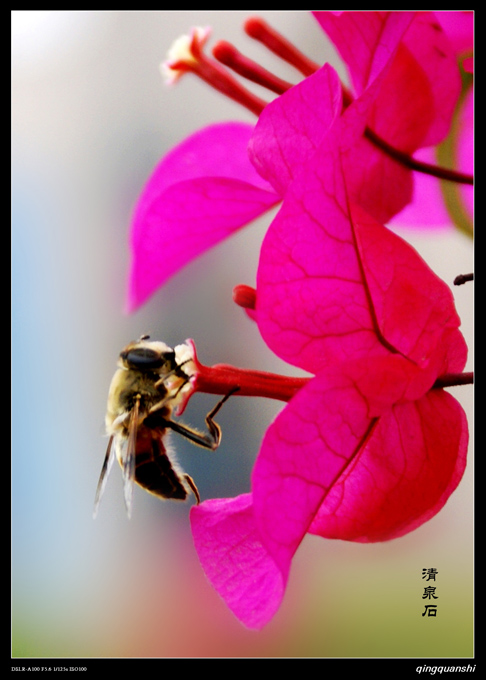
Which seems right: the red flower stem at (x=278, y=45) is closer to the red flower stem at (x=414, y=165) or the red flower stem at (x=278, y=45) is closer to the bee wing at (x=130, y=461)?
the red flower stem at (x=414, y=165)

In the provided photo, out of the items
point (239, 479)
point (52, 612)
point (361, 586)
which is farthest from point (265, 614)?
point (52, 612)

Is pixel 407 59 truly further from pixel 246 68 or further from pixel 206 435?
pixel 206 435

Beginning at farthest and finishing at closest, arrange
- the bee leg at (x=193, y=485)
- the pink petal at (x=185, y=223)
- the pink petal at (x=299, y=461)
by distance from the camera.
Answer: the bee leg at (x=193, y=485)
the pink petal at (x=185, y=223)
the pink petal at (x=299, y=461)

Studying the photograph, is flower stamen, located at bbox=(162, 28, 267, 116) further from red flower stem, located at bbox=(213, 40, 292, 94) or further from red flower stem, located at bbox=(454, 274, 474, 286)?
red flower stem, located at bbox=(454, 274, 474, 286)

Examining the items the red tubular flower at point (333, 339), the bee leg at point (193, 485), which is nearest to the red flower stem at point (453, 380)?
the red tubular flower at point (333, 339)

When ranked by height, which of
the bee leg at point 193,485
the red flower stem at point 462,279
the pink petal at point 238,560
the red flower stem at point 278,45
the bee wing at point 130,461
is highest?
the red flower stem at point 278,45

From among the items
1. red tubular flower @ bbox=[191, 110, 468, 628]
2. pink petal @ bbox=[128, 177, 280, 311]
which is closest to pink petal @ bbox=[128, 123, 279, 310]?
pink petal @ bbox=[128, 177, 280, 311]
